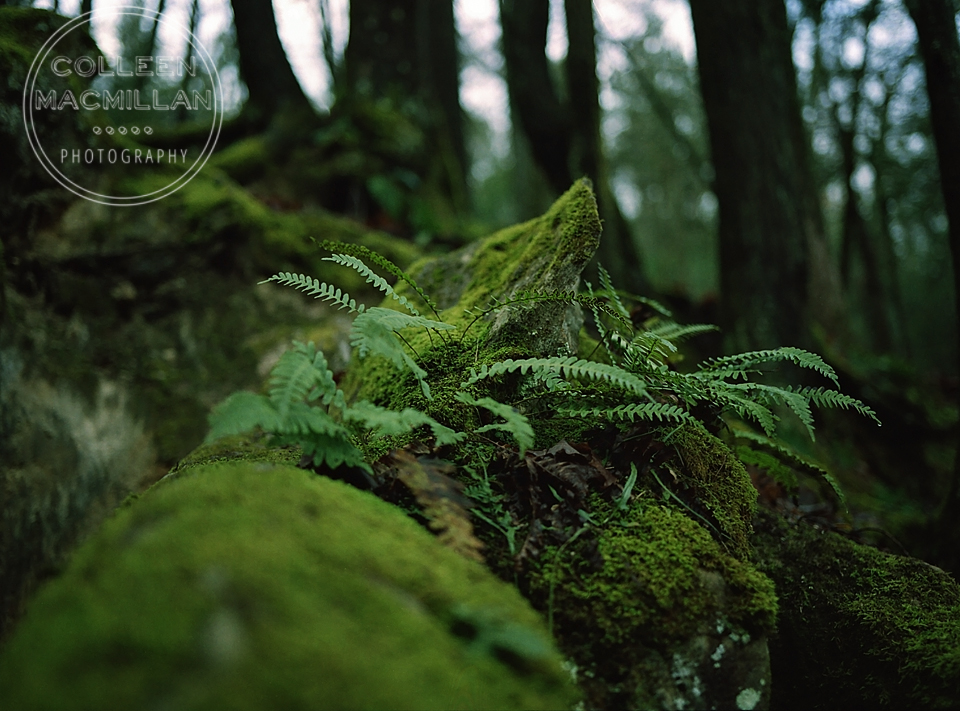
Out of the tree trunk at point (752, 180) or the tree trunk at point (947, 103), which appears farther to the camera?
the tree trunk at point (752, 180)

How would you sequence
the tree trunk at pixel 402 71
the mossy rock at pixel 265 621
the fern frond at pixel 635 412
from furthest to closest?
the tree trunk at pixel 402 71 < the fern frond at pixel 635 412 < the mossy rock at pixel 265 621

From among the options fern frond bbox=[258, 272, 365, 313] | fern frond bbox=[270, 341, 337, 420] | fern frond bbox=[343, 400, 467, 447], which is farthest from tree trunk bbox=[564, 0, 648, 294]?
fern frond bbox=[270, 341, 337, 420]

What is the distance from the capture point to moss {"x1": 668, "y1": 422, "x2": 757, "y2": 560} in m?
2.02

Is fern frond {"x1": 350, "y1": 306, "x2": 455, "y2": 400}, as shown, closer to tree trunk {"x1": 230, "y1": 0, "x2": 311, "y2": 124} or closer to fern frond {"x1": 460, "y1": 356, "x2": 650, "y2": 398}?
fern frond {"x1": 460, "y1": 356, "x2": 650, "y2": 398}

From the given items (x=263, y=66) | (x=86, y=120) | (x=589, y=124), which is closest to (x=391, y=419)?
(x=86, y=120)

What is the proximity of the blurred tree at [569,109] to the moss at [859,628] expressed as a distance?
4.51 m

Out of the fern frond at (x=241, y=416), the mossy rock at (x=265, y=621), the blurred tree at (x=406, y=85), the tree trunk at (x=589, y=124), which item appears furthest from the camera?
the blurred tree at (x=406, y=85)

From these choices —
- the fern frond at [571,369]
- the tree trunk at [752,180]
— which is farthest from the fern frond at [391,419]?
the tree trunk at [752,180]

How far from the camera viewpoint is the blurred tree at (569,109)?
6703mm

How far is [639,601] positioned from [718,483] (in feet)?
2.37

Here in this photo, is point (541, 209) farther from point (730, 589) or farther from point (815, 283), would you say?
point (730, 589)

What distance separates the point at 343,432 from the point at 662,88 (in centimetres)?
2125

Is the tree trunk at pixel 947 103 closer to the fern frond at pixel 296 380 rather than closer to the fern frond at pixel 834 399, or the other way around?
the fern frond at pixel 834 399

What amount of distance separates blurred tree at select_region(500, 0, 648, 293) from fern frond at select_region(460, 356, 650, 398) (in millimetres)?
4653
